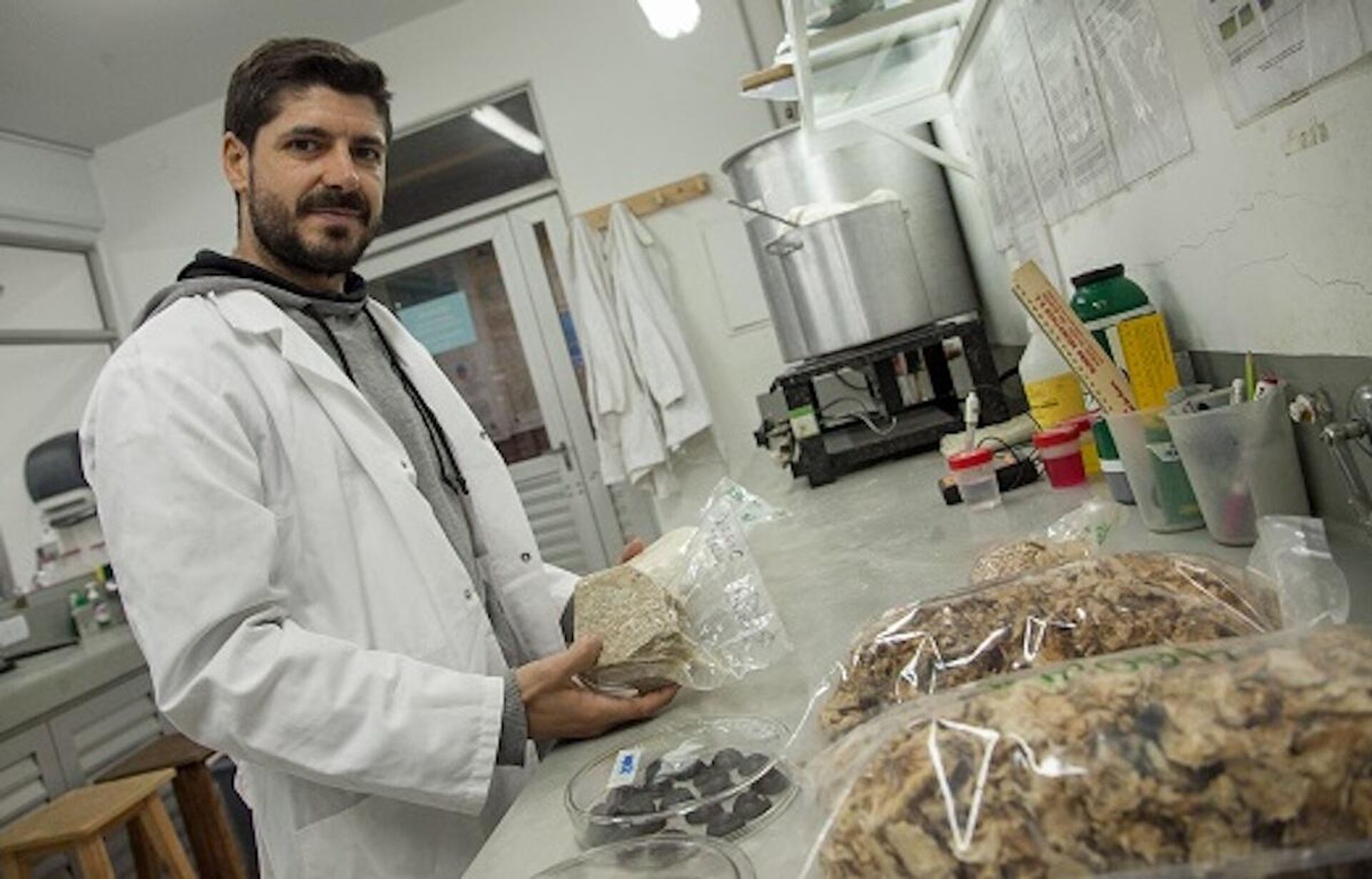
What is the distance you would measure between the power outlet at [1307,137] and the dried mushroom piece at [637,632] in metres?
0.73

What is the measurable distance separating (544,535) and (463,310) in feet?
3.67

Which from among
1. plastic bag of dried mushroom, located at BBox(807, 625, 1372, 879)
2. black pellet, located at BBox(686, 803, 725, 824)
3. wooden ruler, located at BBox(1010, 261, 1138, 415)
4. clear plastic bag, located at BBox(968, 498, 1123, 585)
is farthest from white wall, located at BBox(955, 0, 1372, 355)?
black pellet, located at BBox(686, 803, 725, 824)

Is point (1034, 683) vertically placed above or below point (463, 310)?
below

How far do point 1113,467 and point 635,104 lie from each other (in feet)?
9.95

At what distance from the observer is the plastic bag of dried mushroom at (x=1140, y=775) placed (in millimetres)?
372

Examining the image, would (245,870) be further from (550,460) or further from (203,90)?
(203,90)

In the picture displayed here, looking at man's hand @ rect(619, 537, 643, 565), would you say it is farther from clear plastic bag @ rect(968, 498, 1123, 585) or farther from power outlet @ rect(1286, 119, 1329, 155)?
power outlet @ rect(1286, 119, 1329, 155)

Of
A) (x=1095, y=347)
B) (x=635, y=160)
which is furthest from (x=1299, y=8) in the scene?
(x=635, y=160)

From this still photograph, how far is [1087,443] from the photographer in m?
1.29

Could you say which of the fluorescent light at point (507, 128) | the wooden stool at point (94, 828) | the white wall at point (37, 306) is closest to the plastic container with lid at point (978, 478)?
the wooden stool at point (94, 828)

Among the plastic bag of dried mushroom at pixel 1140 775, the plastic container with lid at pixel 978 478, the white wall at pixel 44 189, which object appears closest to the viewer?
the plastic bag of dried mushroom at pixel 1140 775

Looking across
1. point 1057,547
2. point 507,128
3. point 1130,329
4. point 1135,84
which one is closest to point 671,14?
point 1135,84

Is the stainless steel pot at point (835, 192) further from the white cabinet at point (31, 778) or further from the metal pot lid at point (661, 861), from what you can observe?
the white cabinet at point (31, 778)

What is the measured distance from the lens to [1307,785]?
0.37 m
